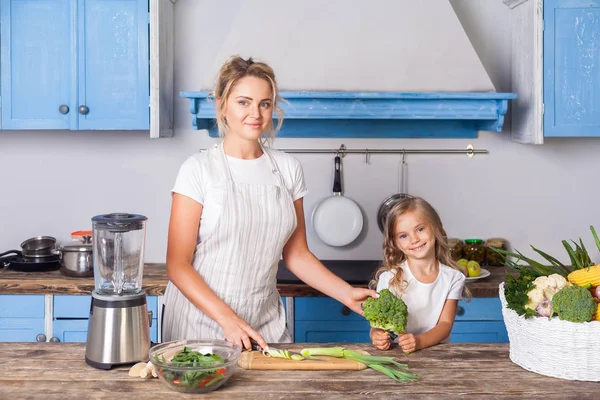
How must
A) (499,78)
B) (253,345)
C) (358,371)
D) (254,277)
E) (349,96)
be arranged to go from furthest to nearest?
(499,78)
(349,96)
(254,277)
(253,345)
(358,371)

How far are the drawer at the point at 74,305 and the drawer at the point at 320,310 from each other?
2.17ft

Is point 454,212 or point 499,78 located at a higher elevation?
point 499,78

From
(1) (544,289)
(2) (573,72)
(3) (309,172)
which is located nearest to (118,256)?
(1) (544,289)

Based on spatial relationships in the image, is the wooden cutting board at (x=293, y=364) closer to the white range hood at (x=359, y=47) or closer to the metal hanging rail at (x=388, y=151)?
the white range hood at (x=359, y=47)

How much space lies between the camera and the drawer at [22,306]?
343cm

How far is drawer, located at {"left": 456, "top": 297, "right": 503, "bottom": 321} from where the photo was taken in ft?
11.3

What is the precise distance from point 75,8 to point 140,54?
14.7 inches

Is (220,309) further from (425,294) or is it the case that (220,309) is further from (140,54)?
(140,54)

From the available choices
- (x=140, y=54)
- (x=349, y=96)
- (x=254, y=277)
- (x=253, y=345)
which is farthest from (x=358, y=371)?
(x=140, y=54)

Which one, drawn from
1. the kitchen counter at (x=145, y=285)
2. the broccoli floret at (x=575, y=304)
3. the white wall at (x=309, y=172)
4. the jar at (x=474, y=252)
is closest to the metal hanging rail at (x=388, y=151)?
the white wall at (x=309, y=172)

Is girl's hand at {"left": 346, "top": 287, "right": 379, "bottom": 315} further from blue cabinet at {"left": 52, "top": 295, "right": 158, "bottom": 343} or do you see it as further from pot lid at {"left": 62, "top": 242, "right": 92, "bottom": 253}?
pot lid at {"left": 62, "top": 242, "right": 92, "bottom": 253}

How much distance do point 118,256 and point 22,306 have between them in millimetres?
1581

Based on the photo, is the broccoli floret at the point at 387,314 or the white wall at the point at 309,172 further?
the white wall at the point at 309,172

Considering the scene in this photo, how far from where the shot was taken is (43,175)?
402cm
